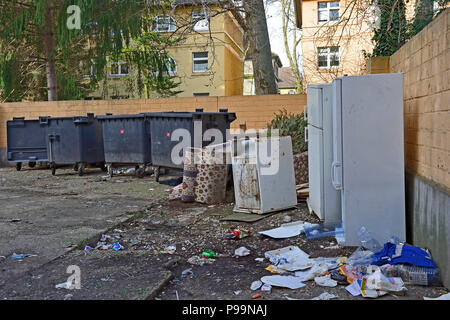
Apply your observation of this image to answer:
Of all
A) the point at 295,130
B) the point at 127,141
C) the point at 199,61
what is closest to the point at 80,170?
the point at 127,141

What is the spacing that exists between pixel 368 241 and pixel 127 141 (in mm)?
7654

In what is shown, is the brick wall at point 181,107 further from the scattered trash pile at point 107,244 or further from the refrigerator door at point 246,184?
the scattered trash pile at point 107,244

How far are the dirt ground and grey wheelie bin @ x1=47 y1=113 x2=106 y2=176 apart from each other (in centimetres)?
354

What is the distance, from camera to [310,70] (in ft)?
74.3

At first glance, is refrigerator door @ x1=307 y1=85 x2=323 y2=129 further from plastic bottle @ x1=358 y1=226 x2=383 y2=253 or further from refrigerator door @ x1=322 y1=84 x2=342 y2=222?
plastic bottle @ x1=358 y1=226 x2=383 y2=253

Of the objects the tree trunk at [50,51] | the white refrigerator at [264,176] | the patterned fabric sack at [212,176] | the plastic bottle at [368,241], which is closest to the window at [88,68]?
the tree trunk at [50,51]

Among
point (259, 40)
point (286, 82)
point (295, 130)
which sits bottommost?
point (295, 130)

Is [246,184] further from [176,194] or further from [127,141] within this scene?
[127,141]

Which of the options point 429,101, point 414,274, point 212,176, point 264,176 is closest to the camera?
point 414,274

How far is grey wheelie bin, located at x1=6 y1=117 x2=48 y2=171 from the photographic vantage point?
12.8 metres

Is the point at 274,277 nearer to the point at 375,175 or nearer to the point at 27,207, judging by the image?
the point at 375,175

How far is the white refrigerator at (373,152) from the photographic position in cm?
445

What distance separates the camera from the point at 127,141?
11008mm

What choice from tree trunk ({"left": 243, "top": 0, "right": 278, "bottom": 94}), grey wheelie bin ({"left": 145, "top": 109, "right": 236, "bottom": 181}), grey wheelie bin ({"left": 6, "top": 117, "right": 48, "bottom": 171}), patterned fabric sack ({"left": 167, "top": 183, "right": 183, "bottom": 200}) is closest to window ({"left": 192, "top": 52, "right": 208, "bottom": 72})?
tree trunk ({"left": 243, "top": 0, "right": 278, "bottom": 94})
